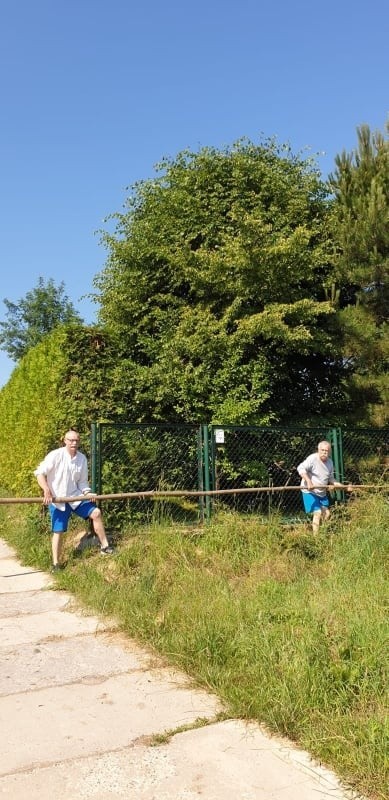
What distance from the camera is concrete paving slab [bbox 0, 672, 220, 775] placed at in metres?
3.05

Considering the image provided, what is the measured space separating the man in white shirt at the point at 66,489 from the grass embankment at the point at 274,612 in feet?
0.96

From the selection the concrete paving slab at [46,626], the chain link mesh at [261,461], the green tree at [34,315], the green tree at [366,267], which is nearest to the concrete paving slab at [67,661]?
the concrete paving slab at [46,626]

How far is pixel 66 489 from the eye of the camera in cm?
660

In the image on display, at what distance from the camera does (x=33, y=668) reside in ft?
13.9

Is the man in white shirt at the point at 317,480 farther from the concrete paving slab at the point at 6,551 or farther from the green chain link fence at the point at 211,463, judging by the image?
the concrete paving slab at the point at 6,551

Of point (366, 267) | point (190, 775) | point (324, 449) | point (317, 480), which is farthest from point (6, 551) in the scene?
point (366, 267)

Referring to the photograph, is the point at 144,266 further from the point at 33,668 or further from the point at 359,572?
the point at 33,668

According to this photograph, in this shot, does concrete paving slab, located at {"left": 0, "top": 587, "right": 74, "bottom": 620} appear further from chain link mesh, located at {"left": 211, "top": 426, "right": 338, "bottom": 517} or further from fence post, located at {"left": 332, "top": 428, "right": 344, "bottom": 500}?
fence post, located at {"left": 332, "top": 428, "right": 344, "bottom": 500}

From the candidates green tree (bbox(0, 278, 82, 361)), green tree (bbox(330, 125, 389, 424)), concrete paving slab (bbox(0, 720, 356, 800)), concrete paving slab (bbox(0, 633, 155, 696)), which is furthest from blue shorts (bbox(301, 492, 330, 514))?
green tree (bbox(0, 278, 82, 361))

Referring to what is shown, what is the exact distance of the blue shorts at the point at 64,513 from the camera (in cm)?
648

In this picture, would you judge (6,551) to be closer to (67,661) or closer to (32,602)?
(32,602)

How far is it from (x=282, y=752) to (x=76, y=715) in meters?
1.21

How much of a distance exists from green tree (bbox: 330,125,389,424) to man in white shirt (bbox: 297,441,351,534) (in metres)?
1.81

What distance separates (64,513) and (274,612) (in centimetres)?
308
